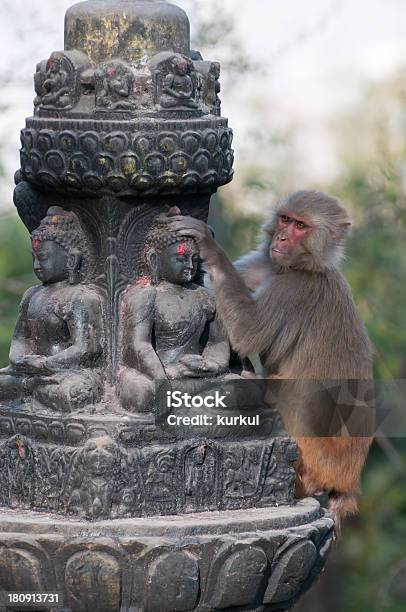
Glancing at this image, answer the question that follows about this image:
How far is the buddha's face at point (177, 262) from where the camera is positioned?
19.2 feet

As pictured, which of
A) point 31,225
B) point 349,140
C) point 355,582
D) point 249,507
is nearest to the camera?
point 249,507

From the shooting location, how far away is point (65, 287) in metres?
5.92

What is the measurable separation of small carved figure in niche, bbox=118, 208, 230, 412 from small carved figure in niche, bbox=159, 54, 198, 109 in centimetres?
49

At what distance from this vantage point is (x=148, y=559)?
5.41 meters

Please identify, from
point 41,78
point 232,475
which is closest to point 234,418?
point 232,475

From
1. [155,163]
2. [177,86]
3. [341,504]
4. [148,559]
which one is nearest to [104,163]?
[155,163]

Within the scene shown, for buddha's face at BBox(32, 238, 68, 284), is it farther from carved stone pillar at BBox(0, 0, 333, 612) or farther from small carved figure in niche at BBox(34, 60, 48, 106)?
small carved figure in niche at BBox(34, 60, 48, 106)

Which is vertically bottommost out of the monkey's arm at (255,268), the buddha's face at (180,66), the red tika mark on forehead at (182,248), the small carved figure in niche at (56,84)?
the monkey's arm at (255,268)

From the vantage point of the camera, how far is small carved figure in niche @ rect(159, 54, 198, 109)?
5676 mm

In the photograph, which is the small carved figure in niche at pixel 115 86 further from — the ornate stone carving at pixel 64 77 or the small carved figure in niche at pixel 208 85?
the small carved figure in niche at pixel 208 85

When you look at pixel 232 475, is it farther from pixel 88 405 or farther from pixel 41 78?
pixel 41 78

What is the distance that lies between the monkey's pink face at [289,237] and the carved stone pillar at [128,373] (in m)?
0.69

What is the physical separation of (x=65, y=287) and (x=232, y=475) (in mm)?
1053

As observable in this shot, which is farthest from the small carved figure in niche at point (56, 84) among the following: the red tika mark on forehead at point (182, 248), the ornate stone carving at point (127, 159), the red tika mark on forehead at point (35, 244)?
the red tika mark on forehead at point (182, 248)
